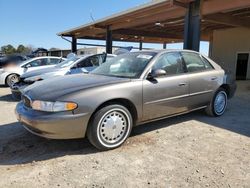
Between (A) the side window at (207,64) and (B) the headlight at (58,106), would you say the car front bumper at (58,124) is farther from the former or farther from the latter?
(A) the side window at (207,64)

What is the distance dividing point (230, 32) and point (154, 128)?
14.5 metres

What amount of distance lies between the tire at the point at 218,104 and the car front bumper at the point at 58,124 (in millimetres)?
3130

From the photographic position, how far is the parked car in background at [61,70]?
7961 mm

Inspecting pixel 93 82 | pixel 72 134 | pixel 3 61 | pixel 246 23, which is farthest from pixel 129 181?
pixel 246 23

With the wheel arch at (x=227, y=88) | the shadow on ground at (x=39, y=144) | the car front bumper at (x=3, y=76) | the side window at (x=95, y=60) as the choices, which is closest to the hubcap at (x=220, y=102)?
the wheel arch at (x=227, y=88)

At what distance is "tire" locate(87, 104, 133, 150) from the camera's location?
3.83m

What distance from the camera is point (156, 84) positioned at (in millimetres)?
4484

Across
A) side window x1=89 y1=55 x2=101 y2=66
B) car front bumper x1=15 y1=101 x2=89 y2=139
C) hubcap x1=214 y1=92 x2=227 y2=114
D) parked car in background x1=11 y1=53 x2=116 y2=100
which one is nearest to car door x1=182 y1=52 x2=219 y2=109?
hubcap x1=214 y1=92 x2=227 y2=114

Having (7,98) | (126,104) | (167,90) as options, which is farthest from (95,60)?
(126,104)

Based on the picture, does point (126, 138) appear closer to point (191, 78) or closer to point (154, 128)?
point (154, 128)

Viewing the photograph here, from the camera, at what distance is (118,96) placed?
4.00 m

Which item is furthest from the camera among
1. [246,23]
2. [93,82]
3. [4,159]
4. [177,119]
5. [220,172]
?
[246,23]

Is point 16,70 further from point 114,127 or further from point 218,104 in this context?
point 114,127

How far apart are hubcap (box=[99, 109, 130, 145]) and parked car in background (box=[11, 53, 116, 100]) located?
4.25 m
